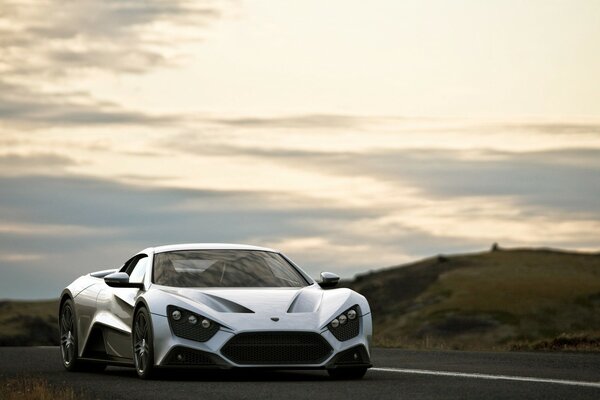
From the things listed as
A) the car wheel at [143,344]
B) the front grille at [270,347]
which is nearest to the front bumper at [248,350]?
the front grille at [270,347]

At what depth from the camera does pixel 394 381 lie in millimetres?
14117

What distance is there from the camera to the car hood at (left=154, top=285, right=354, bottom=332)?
13875 millimetres

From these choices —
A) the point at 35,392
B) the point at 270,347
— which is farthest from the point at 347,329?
the point at 35,392

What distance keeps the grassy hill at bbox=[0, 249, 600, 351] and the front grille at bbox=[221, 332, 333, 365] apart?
188ft

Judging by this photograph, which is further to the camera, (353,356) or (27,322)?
(27,322)

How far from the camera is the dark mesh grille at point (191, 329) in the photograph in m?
13.9

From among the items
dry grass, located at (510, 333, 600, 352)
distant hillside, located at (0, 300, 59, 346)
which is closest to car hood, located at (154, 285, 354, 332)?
dry grass, located at (510, 333, 600, 352)

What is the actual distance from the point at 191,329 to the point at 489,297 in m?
87.0

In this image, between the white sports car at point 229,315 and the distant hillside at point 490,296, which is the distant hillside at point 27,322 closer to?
the distant hillside at point 490,296

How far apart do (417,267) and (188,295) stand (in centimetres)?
10766

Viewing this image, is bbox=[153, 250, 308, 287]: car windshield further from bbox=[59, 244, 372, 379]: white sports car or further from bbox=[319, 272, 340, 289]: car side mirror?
bbox=[319, 272, 340, 289]: car side mirror

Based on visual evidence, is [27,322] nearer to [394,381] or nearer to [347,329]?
[347,329]

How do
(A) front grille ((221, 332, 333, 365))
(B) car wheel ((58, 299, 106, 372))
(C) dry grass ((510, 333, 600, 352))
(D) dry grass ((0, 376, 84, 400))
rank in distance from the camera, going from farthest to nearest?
1. (C) dry grass ((510, 333, 600, 352))
2. (B) car wheel ((58, 299, 106, 372))
3. (A) front grille ((221, 332, 333, 365))
4. (D) dry grass ((0, 376, 84, 400))

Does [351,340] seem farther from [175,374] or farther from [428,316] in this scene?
[428,316]
